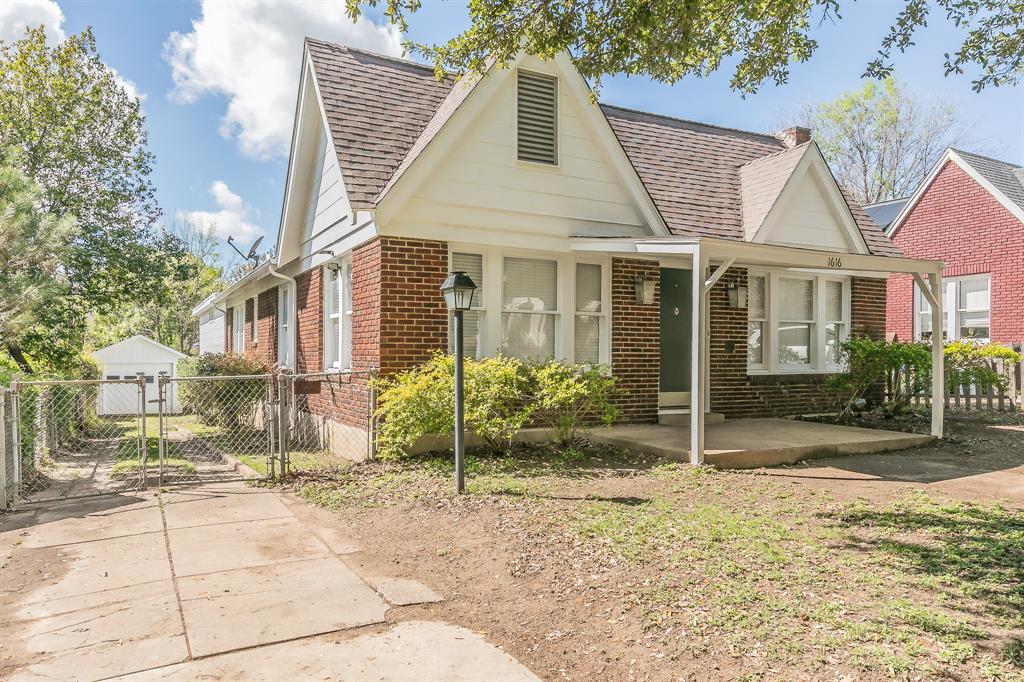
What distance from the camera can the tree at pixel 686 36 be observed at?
6.59 metres

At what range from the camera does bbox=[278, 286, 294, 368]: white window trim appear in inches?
517

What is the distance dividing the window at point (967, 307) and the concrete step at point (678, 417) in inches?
349

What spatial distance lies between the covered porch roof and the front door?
2.72 feet

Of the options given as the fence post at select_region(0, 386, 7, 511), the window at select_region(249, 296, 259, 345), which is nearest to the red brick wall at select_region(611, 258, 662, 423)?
the fence post at select_region(0, 386, 7, 511)

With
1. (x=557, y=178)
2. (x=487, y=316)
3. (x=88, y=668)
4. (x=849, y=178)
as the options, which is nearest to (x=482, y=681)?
(x=88, y=668)

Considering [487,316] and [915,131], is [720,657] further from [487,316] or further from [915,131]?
[915,131]

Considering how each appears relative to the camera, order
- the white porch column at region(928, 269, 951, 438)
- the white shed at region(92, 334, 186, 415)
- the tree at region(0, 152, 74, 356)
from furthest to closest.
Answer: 1. the white shed at region(92, 334, 186, 415)
2. the white porch column at region(928, 269, 951, 438)
3. the tree at region(0, 152, 74, 356)

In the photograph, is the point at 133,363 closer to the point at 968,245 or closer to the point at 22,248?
the point at 22,248

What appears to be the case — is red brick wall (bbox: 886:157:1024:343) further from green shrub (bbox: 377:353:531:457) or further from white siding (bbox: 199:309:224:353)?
white siding (bbox: 199:309:224:353)

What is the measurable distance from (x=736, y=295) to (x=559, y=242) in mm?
3545

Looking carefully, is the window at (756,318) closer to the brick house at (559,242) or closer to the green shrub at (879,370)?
the brick house at (559,242)

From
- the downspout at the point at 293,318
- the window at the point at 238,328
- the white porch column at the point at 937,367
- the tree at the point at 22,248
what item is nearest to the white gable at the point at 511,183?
the white porch column at the point at 937,367

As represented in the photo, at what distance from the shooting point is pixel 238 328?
18.6m

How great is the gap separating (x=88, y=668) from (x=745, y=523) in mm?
4582
